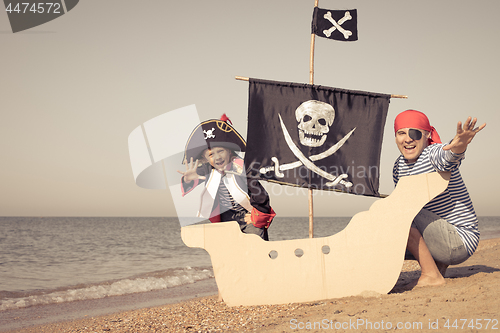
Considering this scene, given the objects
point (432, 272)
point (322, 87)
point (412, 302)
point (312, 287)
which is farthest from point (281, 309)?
point (322, 87)

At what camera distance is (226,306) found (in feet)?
11.2

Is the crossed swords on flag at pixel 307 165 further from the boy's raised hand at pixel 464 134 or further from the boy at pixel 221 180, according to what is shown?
the boy's raised hand at pixel 464 134

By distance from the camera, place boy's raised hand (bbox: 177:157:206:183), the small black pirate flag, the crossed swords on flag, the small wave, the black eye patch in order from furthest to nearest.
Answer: the small wave, the small black pirate flag, the crossed swords on flag, boy's raised hand (bbox: 177:157:206:183), the black eye patch

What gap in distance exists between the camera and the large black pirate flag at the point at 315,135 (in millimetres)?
4031

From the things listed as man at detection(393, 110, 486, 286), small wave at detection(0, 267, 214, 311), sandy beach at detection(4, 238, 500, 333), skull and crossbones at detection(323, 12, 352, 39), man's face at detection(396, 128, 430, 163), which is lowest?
small wave at detection(0, 267, 214, 311)

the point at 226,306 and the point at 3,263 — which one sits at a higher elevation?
the point at 226,306

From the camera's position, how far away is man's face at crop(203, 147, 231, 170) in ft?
12.5

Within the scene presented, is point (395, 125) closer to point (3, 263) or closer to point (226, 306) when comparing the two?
point (226, 306)

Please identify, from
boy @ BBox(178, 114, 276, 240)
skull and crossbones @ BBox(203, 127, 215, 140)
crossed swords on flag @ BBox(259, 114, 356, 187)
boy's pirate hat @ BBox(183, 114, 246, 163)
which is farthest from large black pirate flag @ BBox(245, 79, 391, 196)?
skull and crossbones @ BBox(203, 127, 215, 140)

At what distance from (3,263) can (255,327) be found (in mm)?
11170

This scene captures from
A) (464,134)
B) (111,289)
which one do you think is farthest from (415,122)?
(111,289)

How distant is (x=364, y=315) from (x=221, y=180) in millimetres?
2053

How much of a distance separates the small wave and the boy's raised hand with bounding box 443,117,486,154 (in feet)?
20.6

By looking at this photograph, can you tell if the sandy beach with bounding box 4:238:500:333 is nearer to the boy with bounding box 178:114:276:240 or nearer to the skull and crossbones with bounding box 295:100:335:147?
the boy with bounding box 178:114:276:240
